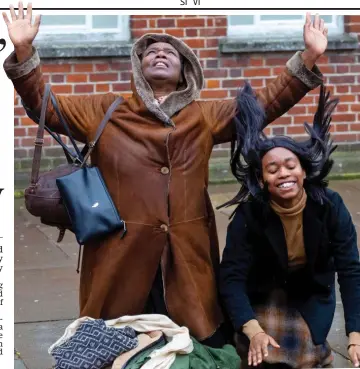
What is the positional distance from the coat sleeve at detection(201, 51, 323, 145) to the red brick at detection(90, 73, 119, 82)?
380 centimetres

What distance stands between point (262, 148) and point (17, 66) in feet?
3.43

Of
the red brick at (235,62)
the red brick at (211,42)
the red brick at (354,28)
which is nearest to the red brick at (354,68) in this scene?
the red brick at (354,28)

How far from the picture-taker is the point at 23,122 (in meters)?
8.33

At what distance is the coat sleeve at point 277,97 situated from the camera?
4523mm

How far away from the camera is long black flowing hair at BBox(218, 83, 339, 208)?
14.6 feet

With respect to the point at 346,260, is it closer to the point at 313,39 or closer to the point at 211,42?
the point at 313,39

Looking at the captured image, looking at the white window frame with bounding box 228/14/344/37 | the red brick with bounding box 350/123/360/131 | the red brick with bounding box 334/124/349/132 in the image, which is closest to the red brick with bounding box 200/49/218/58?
the white window frame with bounding box 228/14/344/37

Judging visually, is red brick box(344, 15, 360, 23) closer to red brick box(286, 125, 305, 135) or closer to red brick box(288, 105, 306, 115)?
red brick box(288, 105, 306, 115)

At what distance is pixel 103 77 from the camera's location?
8.40 m

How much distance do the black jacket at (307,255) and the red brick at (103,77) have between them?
405 cm

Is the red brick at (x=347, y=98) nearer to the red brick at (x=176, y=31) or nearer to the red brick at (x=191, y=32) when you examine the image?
the red brick at (x=191, y=32)

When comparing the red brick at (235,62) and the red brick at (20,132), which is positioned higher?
the red brick at (235,62)

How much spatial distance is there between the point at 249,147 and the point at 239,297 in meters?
0.61
